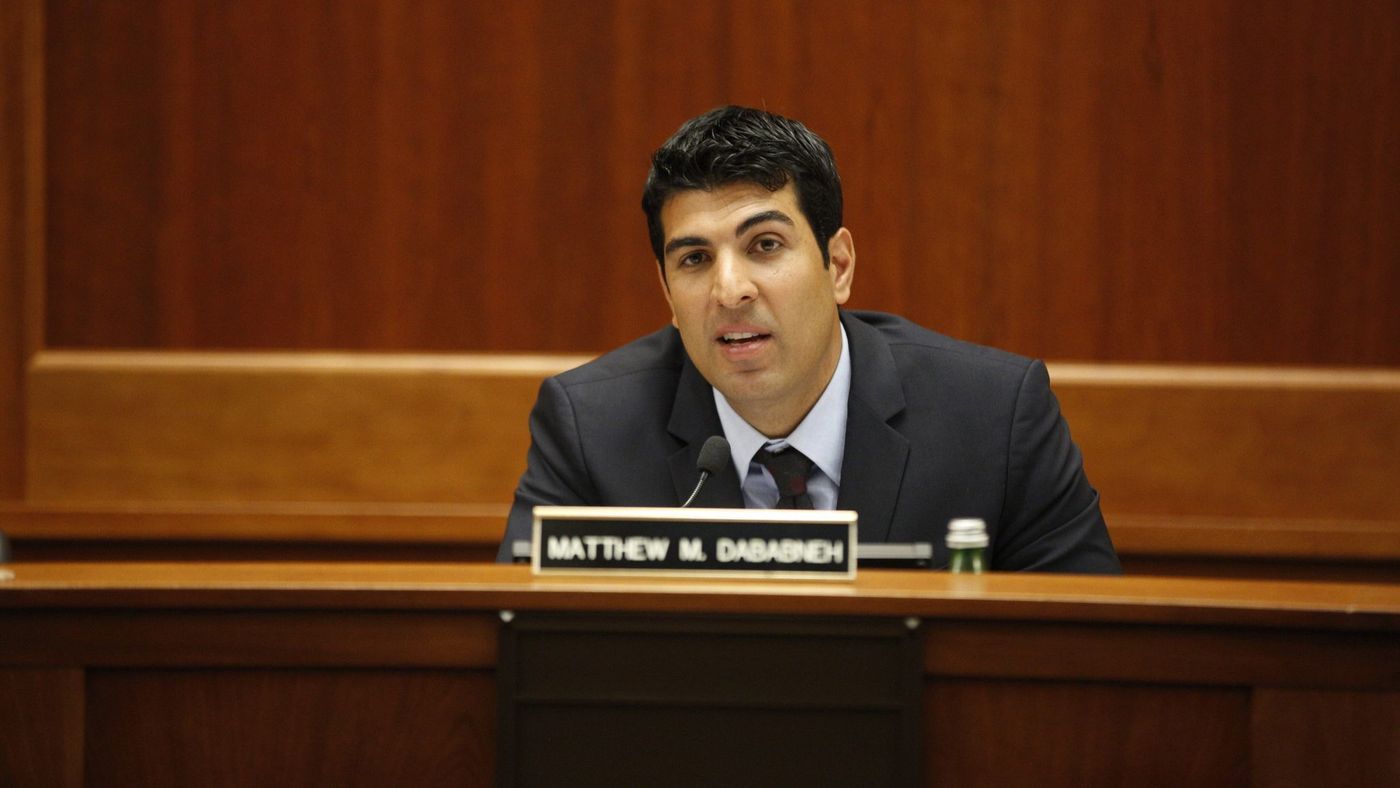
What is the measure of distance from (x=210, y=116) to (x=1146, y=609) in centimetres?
229

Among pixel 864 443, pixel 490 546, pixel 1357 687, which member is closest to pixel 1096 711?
pixel 1357 687

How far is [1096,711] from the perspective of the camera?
40.5 inches

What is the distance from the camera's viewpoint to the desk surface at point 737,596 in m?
1.02

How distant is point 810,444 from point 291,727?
94 centimetres

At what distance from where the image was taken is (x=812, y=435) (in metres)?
1.83

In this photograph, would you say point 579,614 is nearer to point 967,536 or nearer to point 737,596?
point 737,596

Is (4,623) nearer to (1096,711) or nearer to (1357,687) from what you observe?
(1096,711)

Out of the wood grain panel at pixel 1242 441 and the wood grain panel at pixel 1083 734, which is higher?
the wood grain panel at pixel 1242 441

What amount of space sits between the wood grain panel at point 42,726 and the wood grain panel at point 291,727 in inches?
0.5

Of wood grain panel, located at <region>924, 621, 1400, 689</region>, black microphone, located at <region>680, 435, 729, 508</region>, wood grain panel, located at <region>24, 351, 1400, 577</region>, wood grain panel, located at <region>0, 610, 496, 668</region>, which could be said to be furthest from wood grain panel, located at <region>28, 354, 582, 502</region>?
wood grain panel, located at <region>924, 621, 1400, 689</region>

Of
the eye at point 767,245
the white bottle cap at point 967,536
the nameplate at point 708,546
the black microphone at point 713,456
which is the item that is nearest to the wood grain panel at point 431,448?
the eye at point 767,245

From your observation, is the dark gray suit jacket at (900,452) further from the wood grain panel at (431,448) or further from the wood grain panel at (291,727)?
the wood grain panel at (431,448)

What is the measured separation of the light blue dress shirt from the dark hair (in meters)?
0.21

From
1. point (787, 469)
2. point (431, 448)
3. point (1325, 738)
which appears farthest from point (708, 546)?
point (431, 448)
